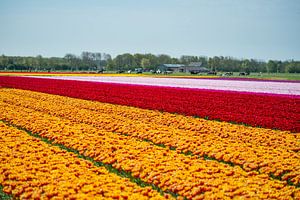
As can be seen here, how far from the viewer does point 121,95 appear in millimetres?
27344

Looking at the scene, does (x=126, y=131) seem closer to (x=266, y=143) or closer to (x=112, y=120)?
(x=112, y=120)

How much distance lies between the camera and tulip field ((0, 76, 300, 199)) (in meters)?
7.64

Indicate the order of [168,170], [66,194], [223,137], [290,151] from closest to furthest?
[66,194] < [168,170] < [290,151] < [223,137]

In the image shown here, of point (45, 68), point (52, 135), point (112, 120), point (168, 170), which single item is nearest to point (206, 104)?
point (112, 120)

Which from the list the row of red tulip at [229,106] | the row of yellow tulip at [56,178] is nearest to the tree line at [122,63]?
the row of red tulip at [229,106]

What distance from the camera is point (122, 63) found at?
17200cm

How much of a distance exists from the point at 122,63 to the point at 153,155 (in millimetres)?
162838

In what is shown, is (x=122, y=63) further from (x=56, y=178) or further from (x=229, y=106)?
(x=56, y=178)

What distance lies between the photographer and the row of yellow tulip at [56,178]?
23.8 feet

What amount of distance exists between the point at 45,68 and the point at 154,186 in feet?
432

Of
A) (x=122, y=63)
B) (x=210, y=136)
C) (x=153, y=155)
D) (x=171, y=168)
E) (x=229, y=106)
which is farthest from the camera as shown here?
(x=122, y=63)

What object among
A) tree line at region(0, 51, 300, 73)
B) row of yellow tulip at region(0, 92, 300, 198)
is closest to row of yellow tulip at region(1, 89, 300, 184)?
row of yellow tulip at region(0, 92, 300, 198)

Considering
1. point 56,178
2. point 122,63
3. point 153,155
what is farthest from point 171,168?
point 122,63

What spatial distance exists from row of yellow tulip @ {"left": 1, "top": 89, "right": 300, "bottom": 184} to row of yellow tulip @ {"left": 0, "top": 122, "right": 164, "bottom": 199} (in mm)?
3141
